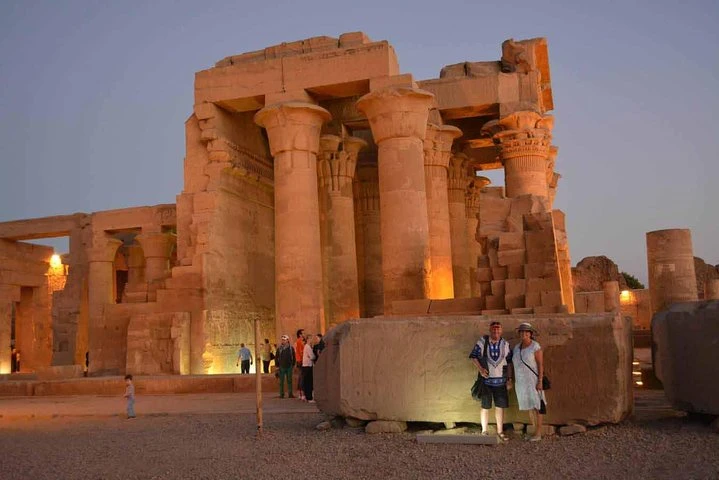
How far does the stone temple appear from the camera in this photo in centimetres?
1616

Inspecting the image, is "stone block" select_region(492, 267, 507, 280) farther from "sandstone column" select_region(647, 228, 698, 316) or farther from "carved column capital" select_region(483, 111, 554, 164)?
"carved column capital" select_region(483, 111, 554, 164)

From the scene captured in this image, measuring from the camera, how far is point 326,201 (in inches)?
792

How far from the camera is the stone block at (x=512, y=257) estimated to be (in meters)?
11.3

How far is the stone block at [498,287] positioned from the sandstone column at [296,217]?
5862mm

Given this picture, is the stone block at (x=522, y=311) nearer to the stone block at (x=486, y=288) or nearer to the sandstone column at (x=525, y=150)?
the stone block at (x=486, y=288)

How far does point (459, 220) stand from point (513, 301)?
11.2 meters

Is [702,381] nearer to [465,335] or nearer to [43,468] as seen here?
[465,335]

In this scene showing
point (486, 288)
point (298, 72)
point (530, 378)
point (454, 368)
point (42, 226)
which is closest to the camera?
point (530, 378)

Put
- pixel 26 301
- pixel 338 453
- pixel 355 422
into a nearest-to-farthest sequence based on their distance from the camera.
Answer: pixel 338 453 → pixel 355 422 → pixel 26 301

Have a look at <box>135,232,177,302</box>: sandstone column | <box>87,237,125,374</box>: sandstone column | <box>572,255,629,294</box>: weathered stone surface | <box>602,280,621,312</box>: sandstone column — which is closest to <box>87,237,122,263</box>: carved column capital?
<box>87,237,125,374</box>: sandstone column

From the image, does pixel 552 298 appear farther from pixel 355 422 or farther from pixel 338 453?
pixel 338 453

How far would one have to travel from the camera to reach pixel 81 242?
2708 cm

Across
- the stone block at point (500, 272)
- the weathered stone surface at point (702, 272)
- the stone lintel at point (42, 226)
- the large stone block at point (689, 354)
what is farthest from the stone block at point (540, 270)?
the weathered stone surface at point (702, 272)

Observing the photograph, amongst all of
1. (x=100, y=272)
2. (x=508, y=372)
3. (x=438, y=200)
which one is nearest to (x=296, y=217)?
(x=438, y=200)
